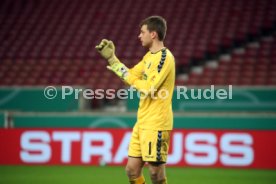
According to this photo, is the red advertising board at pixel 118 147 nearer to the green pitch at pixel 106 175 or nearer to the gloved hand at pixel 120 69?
the green pitch at pixel 106 175

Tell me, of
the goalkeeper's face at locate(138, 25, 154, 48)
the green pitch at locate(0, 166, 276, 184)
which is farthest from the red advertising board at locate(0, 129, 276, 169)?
the goalkeeper's face at locate(138, 25, 154, 48)

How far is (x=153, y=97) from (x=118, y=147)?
5861mm

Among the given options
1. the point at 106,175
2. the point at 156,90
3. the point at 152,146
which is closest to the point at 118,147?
the point at 106,175

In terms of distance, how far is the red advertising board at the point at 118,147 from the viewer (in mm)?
11047

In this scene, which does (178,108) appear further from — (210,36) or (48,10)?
(48,10)

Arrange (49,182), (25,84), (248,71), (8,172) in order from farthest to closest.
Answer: (25,84) → (248,71) → (8,172) → (49,182)

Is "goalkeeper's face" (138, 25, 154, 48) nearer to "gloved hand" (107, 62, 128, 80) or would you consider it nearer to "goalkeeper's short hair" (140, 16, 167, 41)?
"goalkeeper's short hair" (140, 16, 167, 41)

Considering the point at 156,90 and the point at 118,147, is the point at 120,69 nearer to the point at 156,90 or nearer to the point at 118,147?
the point at 156,90

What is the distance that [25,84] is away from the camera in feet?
55.3

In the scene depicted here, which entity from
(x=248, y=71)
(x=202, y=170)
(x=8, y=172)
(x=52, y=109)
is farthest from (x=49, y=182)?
(x=248, y=71)

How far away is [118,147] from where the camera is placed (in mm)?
11383

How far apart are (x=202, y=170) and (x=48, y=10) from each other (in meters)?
10.2

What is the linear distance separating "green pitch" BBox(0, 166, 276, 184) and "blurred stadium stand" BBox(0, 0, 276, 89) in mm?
4823

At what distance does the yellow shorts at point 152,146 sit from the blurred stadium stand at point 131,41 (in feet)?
31.4
